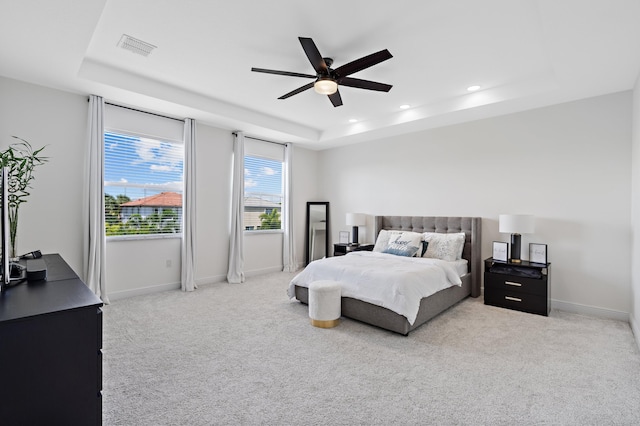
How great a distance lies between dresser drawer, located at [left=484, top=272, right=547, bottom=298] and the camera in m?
3.77

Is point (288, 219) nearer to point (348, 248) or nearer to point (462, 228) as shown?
point (348, 248)

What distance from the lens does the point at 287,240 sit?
21.4ft

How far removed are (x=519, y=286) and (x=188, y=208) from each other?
4755 mm

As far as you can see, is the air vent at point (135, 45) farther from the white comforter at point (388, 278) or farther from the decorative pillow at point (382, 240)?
the decorative pillow at point (382, 240)

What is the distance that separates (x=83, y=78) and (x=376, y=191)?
4677mm

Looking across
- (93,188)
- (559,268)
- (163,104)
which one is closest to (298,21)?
(163,104)

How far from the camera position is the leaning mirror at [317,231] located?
22.7ft

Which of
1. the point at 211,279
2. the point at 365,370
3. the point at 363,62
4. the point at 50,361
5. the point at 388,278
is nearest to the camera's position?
the point at 50,361

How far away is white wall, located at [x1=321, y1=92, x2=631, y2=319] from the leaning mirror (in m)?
1.93

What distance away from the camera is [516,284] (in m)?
3.96

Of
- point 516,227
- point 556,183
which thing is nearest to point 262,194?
point 516,227

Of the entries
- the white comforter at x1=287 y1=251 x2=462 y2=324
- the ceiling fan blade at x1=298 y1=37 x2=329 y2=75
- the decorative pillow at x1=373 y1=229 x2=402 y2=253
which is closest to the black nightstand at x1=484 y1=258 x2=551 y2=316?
the white comforter at x1=287 y1=251 x2=462 y2=324

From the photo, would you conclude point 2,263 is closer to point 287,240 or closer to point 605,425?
point 605,425

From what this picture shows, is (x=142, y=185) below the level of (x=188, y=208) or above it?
above
